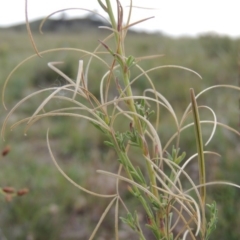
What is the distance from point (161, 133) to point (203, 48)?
487 centimetres

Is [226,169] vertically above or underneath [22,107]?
above

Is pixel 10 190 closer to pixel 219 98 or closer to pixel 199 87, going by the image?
pixel 219 98

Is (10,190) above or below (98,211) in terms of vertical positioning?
above

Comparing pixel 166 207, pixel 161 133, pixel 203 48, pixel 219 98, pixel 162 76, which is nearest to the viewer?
pixel 166 207

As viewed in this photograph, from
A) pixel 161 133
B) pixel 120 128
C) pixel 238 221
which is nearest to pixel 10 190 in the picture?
pixel 238 221

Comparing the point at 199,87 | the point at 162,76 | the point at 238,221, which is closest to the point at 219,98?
the point at 199,87

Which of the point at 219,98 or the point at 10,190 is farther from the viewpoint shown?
the point at 219,98

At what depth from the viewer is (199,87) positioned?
16.0ft

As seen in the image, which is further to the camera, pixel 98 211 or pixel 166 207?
pixel 98 211

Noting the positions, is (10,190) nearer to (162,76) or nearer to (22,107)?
(22,107)

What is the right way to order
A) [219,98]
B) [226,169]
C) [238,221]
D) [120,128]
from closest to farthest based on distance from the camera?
[238,221] → [226,169] → [120,128] → [219,98]

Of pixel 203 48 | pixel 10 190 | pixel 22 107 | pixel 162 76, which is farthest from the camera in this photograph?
pixel 203 48

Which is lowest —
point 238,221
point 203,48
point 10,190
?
point 203,48

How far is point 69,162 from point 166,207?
2.89m
